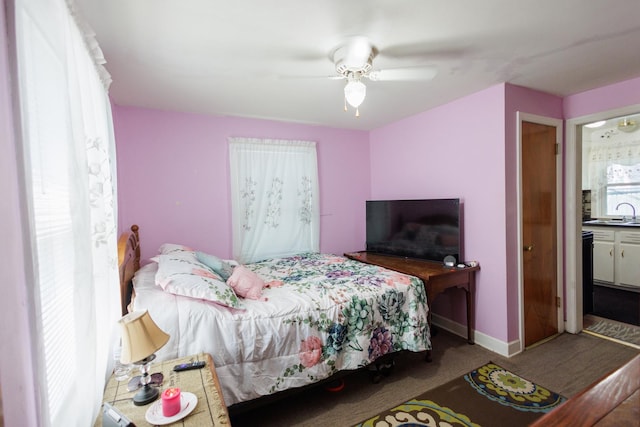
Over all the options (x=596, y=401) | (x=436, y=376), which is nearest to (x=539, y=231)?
(x=436, y=376)

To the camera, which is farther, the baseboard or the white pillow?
the baseboard

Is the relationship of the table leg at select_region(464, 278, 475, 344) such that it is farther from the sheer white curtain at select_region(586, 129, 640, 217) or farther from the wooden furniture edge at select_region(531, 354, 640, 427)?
the sheer white curtain at select_region(586, 129, 640, 217)

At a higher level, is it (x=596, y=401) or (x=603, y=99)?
(x=603, y=99)

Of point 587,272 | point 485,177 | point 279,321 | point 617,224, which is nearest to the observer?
point 279,321

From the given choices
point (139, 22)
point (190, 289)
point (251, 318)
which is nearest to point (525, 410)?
point (251, 318)

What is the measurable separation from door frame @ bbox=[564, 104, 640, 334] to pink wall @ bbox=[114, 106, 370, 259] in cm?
263

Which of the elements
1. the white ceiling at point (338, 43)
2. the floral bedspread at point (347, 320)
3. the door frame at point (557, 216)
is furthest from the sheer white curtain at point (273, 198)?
the door frame at point (557, 216)

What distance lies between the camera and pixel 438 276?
2.55 metres

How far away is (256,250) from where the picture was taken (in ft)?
11.1

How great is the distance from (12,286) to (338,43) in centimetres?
179

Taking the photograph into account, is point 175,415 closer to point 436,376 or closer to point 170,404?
point 170,404

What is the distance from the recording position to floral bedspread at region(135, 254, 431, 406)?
1686mm

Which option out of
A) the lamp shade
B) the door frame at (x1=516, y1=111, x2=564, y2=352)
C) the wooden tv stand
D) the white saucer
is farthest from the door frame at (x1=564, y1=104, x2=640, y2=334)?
the lamp shade

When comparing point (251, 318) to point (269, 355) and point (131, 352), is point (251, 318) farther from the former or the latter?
point (131, 352)
